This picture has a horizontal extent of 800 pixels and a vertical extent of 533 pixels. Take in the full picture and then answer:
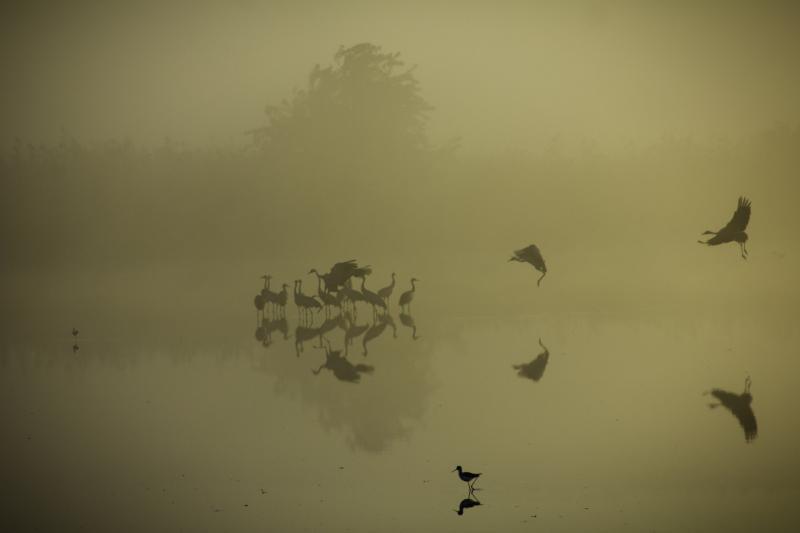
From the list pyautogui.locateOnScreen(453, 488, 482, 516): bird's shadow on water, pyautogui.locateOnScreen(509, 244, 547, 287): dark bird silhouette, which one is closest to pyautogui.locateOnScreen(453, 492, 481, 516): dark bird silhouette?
pyautogui.locateOnScreen(453, 488, 482, 516): bird's shadow on water

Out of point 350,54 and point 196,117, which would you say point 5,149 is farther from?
point 350,54

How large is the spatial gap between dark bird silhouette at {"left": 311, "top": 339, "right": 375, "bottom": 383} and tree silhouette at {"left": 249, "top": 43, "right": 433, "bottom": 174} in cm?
2073

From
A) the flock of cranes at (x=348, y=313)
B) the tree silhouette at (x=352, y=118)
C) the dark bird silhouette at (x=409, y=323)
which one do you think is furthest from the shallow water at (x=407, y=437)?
the tree silhouette at (x=352, y=118)

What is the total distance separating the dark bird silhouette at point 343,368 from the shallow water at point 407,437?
0.21ft

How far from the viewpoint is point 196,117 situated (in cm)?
3253

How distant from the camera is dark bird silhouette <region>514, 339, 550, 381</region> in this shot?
963 centimetres

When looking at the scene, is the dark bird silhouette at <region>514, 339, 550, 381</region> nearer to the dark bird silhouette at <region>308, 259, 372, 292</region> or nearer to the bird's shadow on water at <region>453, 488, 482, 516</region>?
the bird's shadow on water at <region>453, 488, 482, 516</region>

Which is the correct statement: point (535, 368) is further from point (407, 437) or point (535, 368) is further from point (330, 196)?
point (330, 196)

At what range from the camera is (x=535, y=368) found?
10078 mm

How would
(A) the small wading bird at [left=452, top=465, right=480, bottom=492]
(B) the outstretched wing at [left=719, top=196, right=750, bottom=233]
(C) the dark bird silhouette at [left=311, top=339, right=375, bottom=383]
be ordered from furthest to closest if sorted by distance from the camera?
1. (B) the outstretched wing at [left=719, top=196, right=750, bottom=233]
2. (C) the dark bird silhouette at [left=311, top=339, right=375, bottom=383]
3. (A) the small wading bird at [left=452, top=465, right=480, bottom=492]

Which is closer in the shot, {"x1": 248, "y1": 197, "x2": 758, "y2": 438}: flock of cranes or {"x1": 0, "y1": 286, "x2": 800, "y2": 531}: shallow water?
{"x1": 0, "y1": 286, "x2": 800, "y2": 531}: shallow water

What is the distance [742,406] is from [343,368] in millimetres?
4356

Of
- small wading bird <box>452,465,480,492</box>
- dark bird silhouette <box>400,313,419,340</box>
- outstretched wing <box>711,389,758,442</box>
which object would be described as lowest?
small wading bird <box>452,465,480,492</box>

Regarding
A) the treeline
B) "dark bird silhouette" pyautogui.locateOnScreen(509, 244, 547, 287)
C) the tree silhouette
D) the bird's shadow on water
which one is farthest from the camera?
the tree silhouette
